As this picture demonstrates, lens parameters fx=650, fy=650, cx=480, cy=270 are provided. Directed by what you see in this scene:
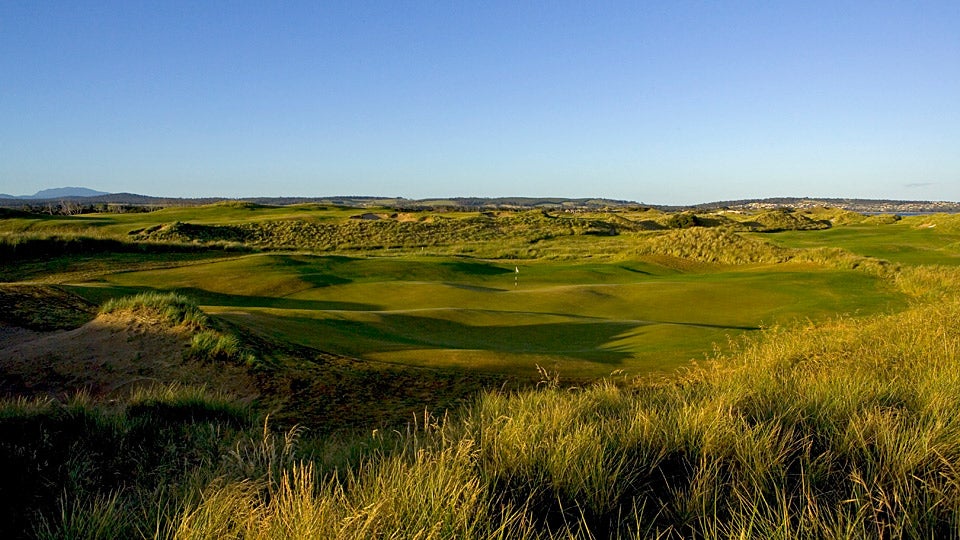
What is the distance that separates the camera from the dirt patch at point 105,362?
685 centimetres

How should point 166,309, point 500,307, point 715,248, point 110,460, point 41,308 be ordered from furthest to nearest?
point 715,248 < point 500,307 < point 41,308 < point 166,309 < point 110,460

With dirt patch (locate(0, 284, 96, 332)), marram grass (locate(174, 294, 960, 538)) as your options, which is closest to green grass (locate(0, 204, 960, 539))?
marram grass (locate(174, 294, 960, 538))

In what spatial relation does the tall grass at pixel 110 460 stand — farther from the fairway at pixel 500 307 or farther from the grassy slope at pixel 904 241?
the grassy slope at pixel 904 241

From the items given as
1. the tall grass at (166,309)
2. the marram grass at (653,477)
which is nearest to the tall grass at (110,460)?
the marram grass at (653,477)

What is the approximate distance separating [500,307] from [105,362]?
11.0 meters

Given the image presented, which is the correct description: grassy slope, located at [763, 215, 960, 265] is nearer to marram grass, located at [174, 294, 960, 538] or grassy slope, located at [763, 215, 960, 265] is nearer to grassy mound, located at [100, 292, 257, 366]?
marram grass, located at [174, 294, 960, 538]

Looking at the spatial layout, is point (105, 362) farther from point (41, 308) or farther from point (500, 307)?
point (500, 307)

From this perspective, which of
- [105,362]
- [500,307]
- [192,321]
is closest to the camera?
[105,362]

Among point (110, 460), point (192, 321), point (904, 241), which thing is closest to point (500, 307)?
point (192, 321)

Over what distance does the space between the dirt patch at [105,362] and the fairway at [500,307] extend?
1465 millimetres

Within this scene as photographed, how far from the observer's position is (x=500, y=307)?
17.3 metres

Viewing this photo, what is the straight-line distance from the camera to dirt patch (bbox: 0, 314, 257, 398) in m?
6.85

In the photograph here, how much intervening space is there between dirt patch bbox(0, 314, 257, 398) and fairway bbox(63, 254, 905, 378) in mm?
1465

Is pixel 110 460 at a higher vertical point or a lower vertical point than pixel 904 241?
higher
